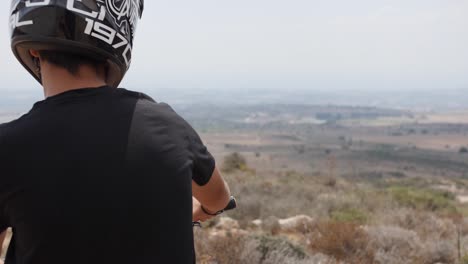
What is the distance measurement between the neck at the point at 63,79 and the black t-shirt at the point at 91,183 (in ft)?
0.24

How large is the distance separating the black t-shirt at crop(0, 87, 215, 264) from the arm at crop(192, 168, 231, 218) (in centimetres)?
24

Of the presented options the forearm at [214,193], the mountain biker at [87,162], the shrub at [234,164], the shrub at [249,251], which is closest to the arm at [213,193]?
the forearm at [214,193]

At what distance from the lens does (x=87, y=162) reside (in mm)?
1110

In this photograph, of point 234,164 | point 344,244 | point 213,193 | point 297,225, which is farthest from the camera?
point 234,164

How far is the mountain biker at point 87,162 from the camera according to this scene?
1103 millimetres

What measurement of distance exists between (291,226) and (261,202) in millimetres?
1715

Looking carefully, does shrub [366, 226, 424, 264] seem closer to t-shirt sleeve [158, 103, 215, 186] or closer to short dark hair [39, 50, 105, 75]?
t-shirt sleeve [158, 103, 215, 186]

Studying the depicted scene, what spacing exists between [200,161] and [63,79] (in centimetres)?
46

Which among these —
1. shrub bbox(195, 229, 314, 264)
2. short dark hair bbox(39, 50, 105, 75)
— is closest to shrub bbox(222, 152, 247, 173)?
shrub bbox(195, 229, 314, 264)

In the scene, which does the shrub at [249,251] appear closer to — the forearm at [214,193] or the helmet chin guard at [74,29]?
the forearm at [214,193]

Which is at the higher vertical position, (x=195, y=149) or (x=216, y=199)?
(x=195, y=149)

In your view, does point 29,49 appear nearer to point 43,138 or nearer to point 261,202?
point 43,138

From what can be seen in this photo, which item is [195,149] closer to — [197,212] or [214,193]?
[214,193]

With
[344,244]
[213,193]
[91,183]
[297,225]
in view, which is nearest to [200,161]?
A: [213,193]
